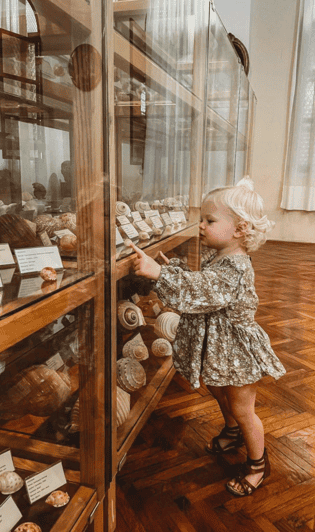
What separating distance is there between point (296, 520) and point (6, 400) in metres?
0.80

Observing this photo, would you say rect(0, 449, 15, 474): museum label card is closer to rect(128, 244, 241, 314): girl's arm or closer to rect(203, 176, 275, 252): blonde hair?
rect(128, 244, 241, 314): girl's arm

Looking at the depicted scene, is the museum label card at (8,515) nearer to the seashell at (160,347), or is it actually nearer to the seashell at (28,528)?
the seashell at (28,528)

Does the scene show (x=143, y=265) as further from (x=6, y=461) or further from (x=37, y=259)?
(x=6, y=461)

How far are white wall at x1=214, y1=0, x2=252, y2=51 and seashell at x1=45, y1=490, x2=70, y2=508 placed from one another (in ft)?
14.5

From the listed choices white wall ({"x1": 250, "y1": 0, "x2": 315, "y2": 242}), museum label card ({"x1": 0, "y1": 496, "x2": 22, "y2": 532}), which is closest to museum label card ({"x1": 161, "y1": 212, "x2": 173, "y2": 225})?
museum label card ({"x1": 0, "y1": 496, "x2": 22, "y2": 532})

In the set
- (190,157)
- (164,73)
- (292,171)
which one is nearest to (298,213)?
(292,171)

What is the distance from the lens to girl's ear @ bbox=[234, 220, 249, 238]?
1.22 meters

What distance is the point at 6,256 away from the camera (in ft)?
2.62

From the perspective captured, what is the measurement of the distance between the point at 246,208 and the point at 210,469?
31.3 inches

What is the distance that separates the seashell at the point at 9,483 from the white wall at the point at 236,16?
4.41 meters

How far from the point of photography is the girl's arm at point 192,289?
113 centimetres

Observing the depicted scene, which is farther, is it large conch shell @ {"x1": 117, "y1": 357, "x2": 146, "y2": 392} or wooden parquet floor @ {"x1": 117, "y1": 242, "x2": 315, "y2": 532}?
large conch shell @ {"x1": 117, "y1": 357, "x2": 146, "y2": 392}

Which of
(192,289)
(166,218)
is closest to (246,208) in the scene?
(192,289)

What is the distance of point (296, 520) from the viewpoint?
1.13 m
